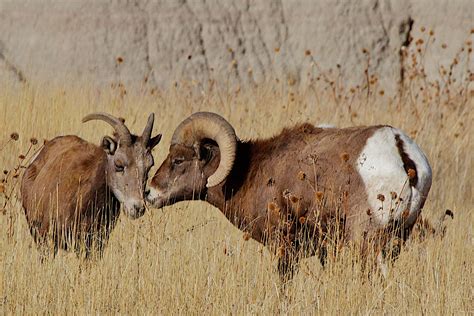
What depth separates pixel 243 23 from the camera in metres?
18.8

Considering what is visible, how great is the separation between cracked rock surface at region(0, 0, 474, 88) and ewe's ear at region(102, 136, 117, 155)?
790 centimetres

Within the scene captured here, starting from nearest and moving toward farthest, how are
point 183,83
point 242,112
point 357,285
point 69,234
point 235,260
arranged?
point 357,285
point 235,260
point 69,234
point 242,112
point 183,83

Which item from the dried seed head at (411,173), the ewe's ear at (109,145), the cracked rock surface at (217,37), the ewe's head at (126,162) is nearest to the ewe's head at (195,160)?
the ewe's head at (126,162)

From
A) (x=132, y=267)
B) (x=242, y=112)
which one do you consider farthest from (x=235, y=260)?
(x=242, y=112)

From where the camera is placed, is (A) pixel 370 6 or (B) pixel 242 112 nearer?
(B) pixel 242 112

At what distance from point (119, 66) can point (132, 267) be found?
1001cm

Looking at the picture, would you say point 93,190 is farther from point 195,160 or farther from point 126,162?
point 195,160

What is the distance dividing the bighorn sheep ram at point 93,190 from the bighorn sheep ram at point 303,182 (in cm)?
22

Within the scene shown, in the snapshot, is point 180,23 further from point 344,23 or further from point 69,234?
point 69,234

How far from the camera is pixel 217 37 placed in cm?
1862

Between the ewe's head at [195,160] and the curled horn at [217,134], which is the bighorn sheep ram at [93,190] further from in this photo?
the curled horn at [217,134]

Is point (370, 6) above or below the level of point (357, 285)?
above

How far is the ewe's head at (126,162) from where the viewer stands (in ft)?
31.8

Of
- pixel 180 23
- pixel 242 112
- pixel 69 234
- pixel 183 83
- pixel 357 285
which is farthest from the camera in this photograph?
pixel 180 23
